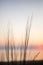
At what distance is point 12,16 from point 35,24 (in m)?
0.25

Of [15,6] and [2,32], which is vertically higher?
[15,6]

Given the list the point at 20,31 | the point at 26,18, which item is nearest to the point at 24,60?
the point at 20,31

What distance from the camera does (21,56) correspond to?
154cm

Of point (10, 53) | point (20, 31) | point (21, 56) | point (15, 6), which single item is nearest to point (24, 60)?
point (21, 56)

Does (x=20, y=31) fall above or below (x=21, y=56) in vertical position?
above

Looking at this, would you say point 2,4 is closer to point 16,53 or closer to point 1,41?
point 1,41

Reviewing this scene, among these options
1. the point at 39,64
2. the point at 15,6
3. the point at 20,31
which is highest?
the point at 15,6

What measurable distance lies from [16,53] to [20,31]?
230mm

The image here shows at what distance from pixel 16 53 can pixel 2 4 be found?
0.53 metres

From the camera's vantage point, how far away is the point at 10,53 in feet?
5.04

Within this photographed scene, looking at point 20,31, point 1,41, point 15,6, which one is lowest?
point 1,41

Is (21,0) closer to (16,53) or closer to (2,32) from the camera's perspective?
(2,32)

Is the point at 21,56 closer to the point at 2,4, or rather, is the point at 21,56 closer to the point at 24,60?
the point at 24,60

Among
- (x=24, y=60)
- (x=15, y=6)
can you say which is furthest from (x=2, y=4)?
(x=24, y=60)
